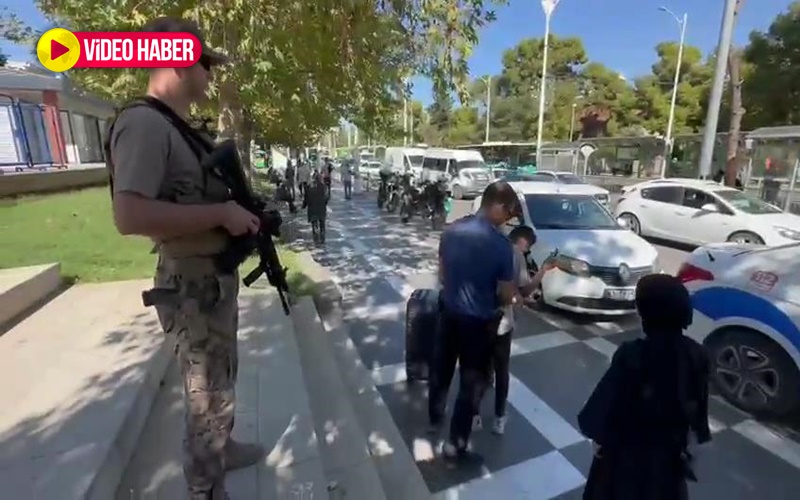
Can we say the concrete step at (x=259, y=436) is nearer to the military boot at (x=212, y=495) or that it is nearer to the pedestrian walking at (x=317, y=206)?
the military boot at (x=212, y=495)

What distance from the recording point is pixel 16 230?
7148mm

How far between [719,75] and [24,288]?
47.2 ft

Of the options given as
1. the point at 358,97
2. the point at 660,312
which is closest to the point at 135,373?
the point at 660,312

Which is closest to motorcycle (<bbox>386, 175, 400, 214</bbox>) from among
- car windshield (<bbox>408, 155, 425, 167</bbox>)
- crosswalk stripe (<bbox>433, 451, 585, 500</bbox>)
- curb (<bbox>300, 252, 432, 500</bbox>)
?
car windshield (<bbox>408, 155, 425, 167</bbox>)

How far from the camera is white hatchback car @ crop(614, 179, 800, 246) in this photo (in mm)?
8219

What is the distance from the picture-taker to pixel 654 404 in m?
1.72

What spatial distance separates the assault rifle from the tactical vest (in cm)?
3

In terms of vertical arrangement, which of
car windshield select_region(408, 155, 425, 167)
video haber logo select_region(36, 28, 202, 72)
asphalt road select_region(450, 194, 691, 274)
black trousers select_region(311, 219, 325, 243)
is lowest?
asphalt road select_region(450, 194, 691, 274)

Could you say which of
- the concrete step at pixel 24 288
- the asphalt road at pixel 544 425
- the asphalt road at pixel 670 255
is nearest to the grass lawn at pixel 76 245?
the concrete step at pixel 24 288

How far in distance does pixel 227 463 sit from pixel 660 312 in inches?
81.6

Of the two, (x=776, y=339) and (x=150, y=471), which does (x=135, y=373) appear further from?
(x=776, y=339)

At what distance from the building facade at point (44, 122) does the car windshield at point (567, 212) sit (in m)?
8.16

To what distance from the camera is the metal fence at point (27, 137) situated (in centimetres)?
1127

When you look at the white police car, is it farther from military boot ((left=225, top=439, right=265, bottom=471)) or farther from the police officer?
the police officer
